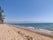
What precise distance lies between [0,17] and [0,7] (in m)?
5.24

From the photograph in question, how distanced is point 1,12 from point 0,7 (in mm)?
2905

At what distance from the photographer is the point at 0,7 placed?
51.5 m

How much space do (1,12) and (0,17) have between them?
2.66 m

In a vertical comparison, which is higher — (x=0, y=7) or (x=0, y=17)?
(x=0, y=7)

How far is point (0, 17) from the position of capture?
168ft

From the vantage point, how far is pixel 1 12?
50625 millimetres
